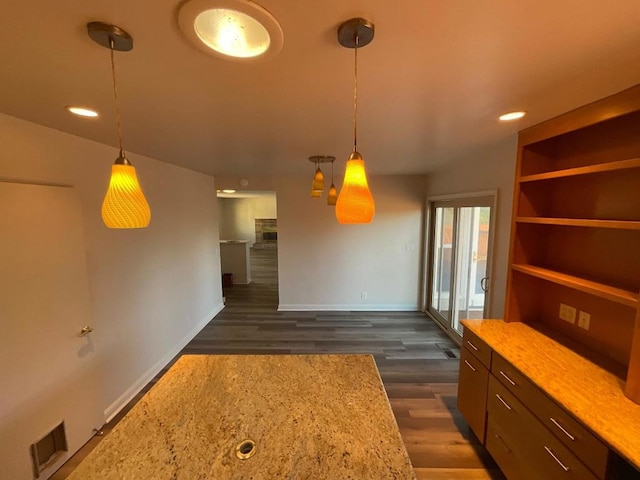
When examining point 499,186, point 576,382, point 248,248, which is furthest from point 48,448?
point 248,248

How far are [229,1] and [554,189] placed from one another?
250cm

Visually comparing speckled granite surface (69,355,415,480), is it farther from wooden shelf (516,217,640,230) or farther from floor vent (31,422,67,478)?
wooden shelf (516,217,640,230)

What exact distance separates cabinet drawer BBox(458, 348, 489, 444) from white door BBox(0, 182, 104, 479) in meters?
3.10

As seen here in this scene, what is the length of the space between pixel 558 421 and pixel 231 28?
7.52 ft

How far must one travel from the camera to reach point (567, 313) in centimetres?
201

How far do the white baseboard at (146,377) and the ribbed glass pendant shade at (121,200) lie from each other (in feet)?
7.97

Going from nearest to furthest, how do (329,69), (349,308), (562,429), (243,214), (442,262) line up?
(329,69) < (562,429) < (442,262) < (349,308) < (243,214)

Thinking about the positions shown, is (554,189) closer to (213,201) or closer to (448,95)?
(448,95)

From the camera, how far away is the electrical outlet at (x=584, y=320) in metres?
1.84

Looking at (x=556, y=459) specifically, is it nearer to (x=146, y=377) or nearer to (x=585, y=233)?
(x=585, y=233)

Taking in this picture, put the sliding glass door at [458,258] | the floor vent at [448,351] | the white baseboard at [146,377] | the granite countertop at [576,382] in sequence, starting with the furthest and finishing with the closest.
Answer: the floor vent at [448,351] → the sliding glass door at [458,258] → the white baseboard at [146,377] → the granite countertop at [576,382]

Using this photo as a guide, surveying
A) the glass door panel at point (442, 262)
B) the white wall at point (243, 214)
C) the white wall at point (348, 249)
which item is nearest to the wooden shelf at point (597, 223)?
the glass door panel at point (442, 262)

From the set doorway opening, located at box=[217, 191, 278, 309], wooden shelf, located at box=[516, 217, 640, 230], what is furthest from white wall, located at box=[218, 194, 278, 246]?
wooden shelf, located at box=[516, 217, 640, 230]

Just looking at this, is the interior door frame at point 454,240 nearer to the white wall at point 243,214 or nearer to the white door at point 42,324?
the white door at point 42,324
